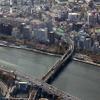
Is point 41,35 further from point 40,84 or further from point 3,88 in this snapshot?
point 3,88

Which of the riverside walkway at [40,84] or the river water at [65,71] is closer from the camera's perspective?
the riverside walkway at [40,84]

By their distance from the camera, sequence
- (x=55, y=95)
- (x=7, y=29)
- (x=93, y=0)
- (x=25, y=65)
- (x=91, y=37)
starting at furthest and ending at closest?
1. (x=93, y=0)
2. (x=7, y=29)
3. (x=91, y=37)
4. (x=25, y=65)
5. (x=55, y=95)

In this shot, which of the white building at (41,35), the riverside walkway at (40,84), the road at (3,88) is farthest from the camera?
the white building at (41,35)

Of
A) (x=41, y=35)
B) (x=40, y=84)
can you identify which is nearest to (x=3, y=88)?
(x=40, y=84)

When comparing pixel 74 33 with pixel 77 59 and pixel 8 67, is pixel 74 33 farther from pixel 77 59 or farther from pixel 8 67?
pixel 8 67

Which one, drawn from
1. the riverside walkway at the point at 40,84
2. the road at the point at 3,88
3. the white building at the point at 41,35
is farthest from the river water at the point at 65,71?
the white building at the point at 41,35

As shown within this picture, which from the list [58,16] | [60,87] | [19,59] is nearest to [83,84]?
[60,87]

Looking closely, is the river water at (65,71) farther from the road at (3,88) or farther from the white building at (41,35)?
the white building at (41,35)

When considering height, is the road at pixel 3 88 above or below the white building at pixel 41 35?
below
